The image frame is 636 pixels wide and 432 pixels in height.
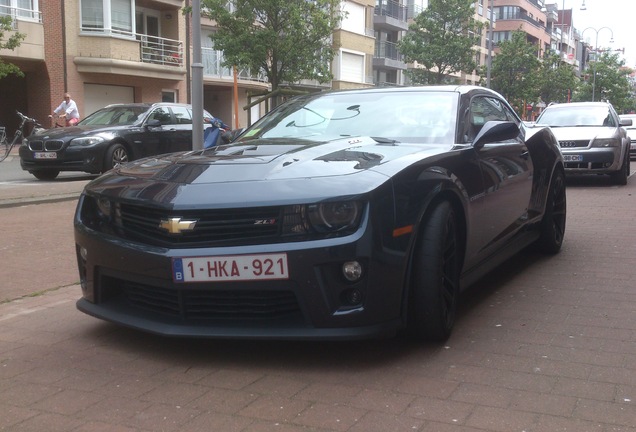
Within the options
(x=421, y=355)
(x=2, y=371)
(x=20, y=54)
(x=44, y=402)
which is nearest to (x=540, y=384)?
(x=421, y=355)

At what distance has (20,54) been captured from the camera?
85.0 feet

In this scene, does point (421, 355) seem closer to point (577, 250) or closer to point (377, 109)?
point (377, 109)

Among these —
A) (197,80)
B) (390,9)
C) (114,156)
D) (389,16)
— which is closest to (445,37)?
(389,16)

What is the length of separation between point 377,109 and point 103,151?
972 centimetres

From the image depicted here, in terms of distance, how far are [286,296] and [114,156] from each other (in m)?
11.0

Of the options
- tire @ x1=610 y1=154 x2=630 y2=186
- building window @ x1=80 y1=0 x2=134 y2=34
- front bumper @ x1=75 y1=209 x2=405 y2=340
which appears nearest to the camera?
front bumper @ x1=75 y1=209 x2=405 y2=340

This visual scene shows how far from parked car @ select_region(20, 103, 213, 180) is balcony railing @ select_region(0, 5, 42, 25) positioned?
13.1 metres

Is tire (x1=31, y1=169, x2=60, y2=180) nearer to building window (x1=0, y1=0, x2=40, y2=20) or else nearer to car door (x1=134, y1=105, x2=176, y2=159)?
car door (x1=134, y1=105, x2=176, y2=159)

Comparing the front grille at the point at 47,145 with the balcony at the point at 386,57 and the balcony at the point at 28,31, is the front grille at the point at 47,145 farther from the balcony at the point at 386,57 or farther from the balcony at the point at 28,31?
the balcony at the point at 386,57

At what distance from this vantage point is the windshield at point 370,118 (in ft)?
15.3

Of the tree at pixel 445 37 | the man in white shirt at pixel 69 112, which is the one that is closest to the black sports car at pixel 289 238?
the man in white shirt at pixel 69 112

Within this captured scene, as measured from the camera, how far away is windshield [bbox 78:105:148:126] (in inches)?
571

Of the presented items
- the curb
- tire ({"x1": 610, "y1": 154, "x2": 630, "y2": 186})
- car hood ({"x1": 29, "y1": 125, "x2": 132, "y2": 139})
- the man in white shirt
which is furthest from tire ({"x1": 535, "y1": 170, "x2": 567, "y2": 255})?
the man in white shirt

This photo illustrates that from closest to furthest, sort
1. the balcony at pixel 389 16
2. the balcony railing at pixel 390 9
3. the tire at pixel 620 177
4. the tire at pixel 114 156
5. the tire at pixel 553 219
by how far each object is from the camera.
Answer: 1. the tire at pixel 553 219
2. the tire at pixel 114 156
3. the tire at pixel 620 177
4. the balcony at pixel 389 16
5. the balcony railing at pixel 390 9
